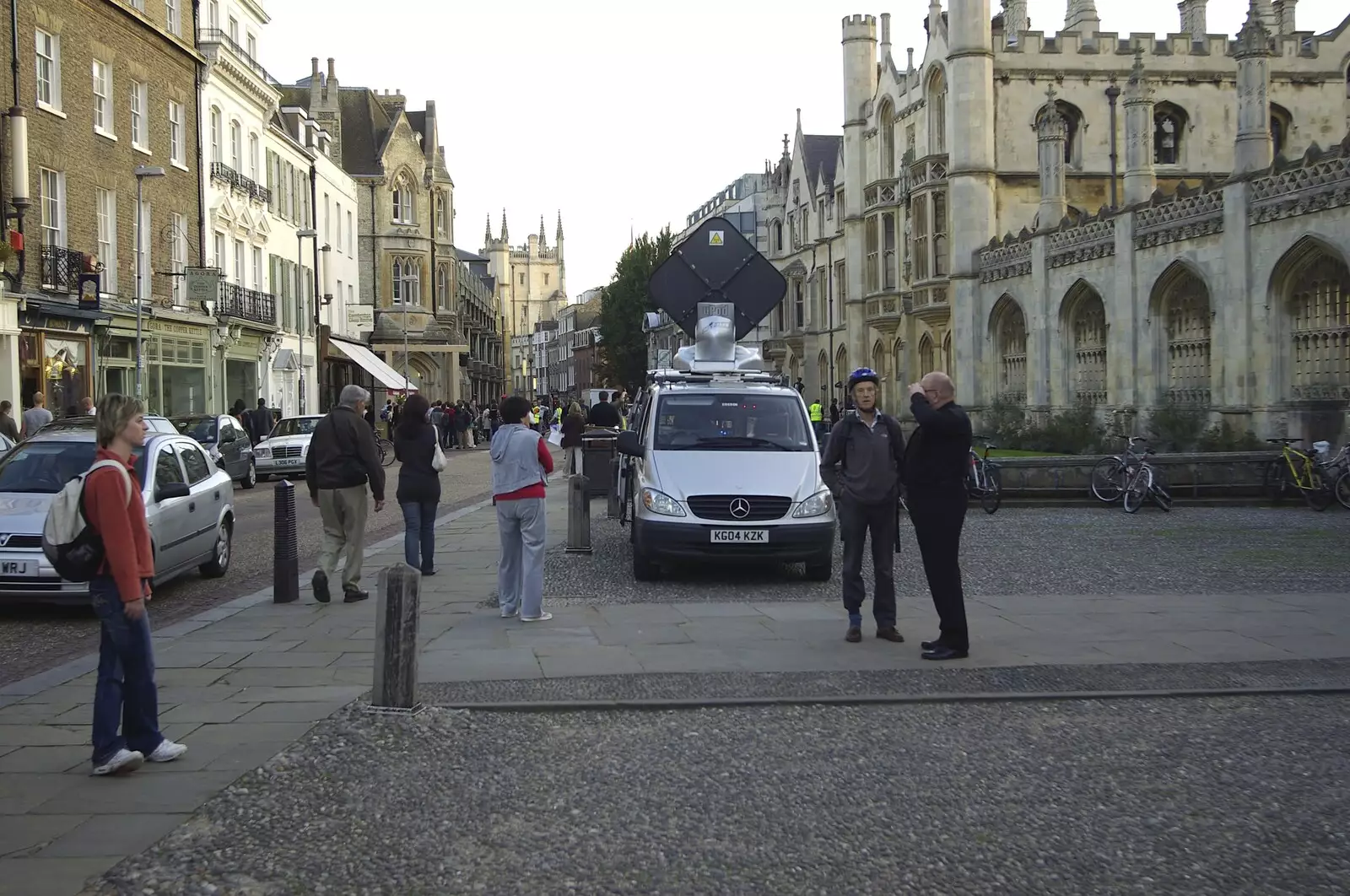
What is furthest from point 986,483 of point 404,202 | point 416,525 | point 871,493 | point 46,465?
point 404,202

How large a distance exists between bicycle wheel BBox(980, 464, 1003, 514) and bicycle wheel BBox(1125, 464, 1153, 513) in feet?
6.10

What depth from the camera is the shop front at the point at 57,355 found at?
2611 centimetres

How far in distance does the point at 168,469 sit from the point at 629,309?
64456mm

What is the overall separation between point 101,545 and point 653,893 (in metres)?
3.02

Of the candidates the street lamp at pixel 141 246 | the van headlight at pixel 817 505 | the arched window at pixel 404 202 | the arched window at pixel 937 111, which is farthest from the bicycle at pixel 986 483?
the arched window at pixel 404 202

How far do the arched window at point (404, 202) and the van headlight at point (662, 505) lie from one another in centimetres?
5808

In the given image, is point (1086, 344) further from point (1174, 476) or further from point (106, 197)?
point (106, 197)

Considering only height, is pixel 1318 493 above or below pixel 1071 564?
above

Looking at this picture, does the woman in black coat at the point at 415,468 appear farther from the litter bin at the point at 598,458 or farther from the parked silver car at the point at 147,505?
the litter bin at the point at 598,458

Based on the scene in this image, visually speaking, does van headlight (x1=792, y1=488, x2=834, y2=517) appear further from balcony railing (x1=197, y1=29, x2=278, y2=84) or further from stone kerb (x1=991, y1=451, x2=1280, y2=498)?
balcony railing (x1=197, y1=29, x2=278, y2=84)

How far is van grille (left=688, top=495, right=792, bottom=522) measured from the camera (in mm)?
11672

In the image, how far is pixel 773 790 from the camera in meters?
5.41

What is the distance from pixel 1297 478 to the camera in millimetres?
19422

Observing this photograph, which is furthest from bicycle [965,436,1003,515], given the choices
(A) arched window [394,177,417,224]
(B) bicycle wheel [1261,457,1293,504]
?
(A) arched window [394,177,417,224]
